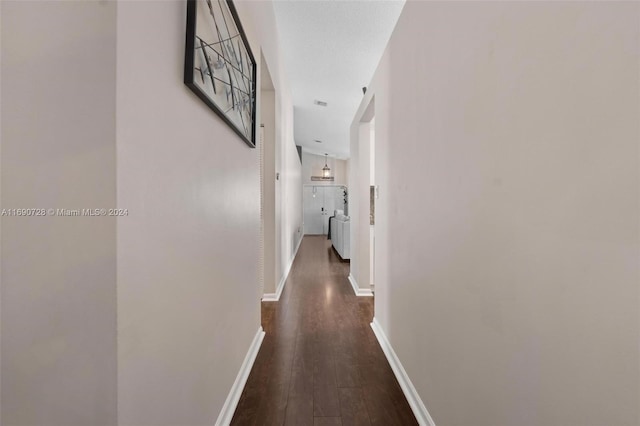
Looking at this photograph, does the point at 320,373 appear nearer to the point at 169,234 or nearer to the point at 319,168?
the point at 169,234

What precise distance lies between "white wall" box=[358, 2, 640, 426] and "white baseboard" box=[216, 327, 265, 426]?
36.8 inches

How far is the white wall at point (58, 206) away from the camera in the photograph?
0.51 metres

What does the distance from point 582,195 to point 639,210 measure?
10 centimetres

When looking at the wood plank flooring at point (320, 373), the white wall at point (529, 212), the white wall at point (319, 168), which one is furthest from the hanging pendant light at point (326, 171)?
the white wall at point (529, 212)

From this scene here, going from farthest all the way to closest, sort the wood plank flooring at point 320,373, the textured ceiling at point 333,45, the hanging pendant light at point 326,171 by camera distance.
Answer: the hanging pendant light at point 326,171 → the textured ceiling at point 333,45 → the wood plank flooring at point 320,373

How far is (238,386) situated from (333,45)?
3351 mm

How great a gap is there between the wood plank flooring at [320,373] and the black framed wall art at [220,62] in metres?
1.43

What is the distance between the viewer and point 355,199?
329 centimetres

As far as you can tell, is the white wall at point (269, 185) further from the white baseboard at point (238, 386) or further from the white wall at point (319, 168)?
the white wall at point (319, 168)

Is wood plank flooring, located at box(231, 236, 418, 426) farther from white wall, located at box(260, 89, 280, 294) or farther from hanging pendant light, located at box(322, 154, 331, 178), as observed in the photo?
hanging pendant light, located at box(322, 154, 331, 178)

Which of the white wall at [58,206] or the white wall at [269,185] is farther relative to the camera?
the white wall at [269,185]

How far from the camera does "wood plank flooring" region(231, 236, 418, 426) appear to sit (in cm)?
140

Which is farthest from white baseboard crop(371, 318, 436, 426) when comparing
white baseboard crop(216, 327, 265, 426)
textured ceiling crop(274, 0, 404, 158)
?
textured ceiling crop(274, 0, 404, 158)

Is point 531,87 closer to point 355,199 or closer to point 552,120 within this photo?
point 552,120
